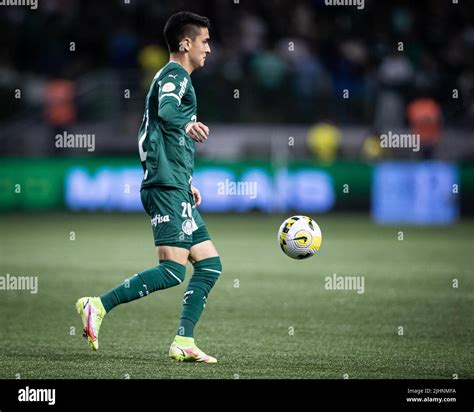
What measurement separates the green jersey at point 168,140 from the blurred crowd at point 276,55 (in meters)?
14.7

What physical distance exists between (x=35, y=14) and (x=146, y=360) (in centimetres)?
1748

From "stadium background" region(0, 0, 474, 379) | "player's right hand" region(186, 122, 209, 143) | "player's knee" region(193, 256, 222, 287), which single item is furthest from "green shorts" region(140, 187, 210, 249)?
"stadium background" region(0, 0, 474, 379)

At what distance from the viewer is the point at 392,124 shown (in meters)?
22.3

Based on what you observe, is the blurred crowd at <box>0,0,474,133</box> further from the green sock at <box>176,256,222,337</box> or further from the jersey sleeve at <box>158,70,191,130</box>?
the jersey sleeve at <box>158,70,191,130</box>

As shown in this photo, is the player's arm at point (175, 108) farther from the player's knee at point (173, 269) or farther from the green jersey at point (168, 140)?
the player's knee at point (173, 269)

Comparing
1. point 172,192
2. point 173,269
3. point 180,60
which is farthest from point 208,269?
point 180,60

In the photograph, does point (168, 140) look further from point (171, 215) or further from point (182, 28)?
point (182, 28)

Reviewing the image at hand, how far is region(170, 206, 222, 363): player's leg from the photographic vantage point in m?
7.46

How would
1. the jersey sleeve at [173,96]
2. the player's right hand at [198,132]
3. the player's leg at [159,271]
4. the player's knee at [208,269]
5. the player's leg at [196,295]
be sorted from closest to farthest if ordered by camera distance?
1. the player's right hand at [198,132]
2. the jersey sleeve at [173,96]
3. the player's leg at [159,271]
4. the player's leg at [196,295]
5. the player's knee at [208,269]

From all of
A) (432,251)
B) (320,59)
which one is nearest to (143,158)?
(432,251)

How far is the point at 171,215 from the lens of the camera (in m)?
7.34

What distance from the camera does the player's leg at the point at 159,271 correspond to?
24.0 feet

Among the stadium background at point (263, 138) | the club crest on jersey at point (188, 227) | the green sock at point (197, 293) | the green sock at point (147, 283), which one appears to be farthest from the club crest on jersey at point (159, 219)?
the stadium background at point (263, 138)

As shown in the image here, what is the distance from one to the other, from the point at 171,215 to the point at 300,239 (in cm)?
157
